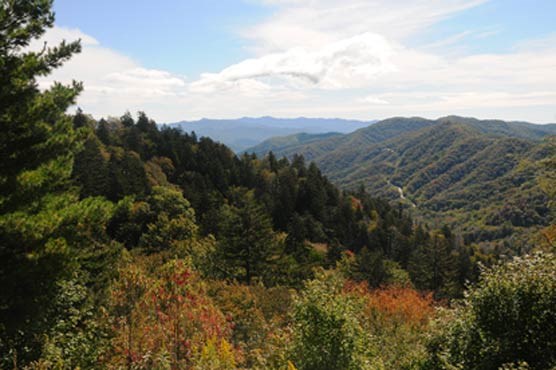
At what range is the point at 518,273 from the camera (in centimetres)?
1063

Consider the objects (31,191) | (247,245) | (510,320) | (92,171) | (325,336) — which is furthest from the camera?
(92,171)

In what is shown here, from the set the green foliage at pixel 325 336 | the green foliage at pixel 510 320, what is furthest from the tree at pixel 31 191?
the green foliage at pixel 510 320

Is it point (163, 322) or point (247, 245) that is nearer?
point (163, 322)

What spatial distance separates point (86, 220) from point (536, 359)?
497 inches

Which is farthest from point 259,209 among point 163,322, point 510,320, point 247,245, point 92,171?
point 510,320

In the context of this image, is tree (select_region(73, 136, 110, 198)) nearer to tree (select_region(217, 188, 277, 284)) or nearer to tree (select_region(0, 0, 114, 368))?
A: tree (select_region(217, 188, 277, 284))

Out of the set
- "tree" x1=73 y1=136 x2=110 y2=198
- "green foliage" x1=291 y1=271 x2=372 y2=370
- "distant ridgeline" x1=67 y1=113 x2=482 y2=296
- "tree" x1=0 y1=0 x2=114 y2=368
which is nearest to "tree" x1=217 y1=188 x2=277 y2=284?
"distant ridgeline" x1=67 y1=113 x2=482 y2=296

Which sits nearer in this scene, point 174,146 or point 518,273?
point 518,273

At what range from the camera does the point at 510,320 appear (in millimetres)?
10305

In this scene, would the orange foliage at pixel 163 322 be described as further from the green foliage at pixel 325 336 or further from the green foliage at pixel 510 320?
the green foliage at pixel 510 320

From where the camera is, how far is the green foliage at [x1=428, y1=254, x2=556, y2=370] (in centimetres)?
980

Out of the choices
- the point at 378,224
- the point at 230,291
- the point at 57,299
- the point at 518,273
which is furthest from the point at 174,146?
the point at 518,273

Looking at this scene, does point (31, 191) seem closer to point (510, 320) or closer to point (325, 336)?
point (325, 336)

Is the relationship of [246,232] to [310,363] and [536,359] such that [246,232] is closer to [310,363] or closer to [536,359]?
[310,363]
